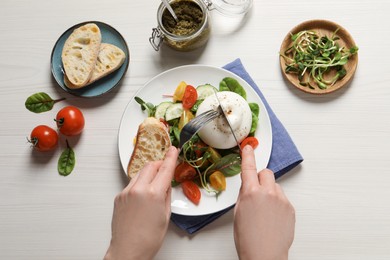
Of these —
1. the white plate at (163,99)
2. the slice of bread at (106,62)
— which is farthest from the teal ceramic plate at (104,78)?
the white plate at (163,99)

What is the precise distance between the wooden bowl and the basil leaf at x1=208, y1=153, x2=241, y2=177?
413mm

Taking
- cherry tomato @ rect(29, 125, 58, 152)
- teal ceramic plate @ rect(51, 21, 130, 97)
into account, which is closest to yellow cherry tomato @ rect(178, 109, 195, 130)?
teal ceramic plate @ rect(51, 21, 130, 97)

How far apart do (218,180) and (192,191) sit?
110 millimetres

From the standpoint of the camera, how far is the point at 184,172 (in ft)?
5.69

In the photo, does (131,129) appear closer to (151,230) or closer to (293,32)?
(151,230)

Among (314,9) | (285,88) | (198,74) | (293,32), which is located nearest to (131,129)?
(198,74)

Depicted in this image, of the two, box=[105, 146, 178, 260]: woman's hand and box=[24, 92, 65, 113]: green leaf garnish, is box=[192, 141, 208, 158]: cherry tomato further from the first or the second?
box=[24, 92, 65, 113]: green leaf garnish

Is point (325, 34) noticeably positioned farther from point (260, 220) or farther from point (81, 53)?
point (81, 53)

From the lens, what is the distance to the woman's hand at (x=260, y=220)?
1.46m

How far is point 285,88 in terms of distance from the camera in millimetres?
1893

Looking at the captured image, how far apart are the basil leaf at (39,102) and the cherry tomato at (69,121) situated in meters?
0.11

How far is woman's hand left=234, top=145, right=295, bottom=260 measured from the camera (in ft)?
4.78

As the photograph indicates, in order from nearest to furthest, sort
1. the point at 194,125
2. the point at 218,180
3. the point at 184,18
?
the point at 194,125 → the point at 218,180 → the point at 184,18

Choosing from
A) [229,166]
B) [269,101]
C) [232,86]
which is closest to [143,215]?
[229,166]
